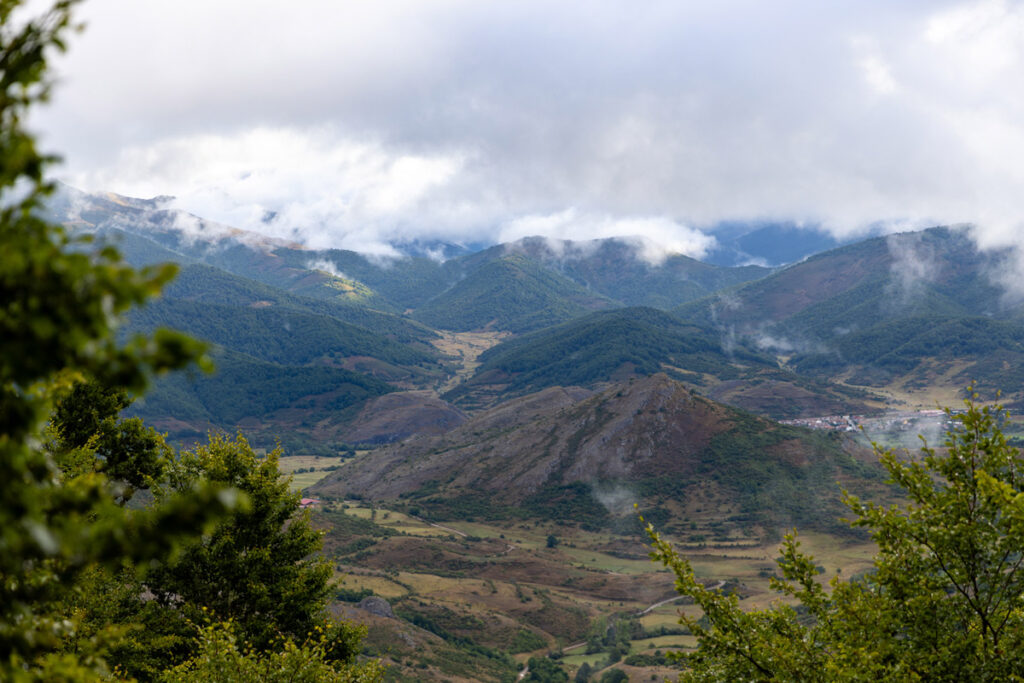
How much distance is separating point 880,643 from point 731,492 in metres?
113

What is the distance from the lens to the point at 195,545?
80.1 ft

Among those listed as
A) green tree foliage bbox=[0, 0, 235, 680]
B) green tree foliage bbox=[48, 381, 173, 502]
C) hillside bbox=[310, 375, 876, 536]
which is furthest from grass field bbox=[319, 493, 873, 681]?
green tree foliage bbox=[0, 0, 235, 680]

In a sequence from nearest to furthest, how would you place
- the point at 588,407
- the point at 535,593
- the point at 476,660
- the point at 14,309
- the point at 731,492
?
the point at 14,309 → the point at 476,660 → the point at 535,593 → the point at 731,492 → the point at 588,407

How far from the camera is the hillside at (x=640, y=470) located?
11794 cm

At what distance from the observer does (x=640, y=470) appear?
429 ft

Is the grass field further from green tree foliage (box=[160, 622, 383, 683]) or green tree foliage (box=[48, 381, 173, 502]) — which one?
green tree foliage (box=[160, 622, 383, 683])

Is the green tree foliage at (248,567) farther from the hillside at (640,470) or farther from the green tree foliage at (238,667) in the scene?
the hillside at (640,470)

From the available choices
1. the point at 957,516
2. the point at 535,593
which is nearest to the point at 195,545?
the point at 957,516

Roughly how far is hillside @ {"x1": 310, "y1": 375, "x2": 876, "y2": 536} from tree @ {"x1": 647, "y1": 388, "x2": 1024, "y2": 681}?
10106cm

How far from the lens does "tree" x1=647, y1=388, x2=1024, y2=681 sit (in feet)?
43.6

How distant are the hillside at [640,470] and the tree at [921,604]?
10106 cm

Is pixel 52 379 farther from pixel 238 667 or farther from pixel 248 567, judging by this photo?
pixel 248 567

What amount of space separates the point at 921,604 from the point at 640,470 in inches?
4688

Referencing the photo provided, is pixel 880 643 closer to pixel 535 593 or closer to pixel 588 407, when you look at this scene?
pixel 535 593
